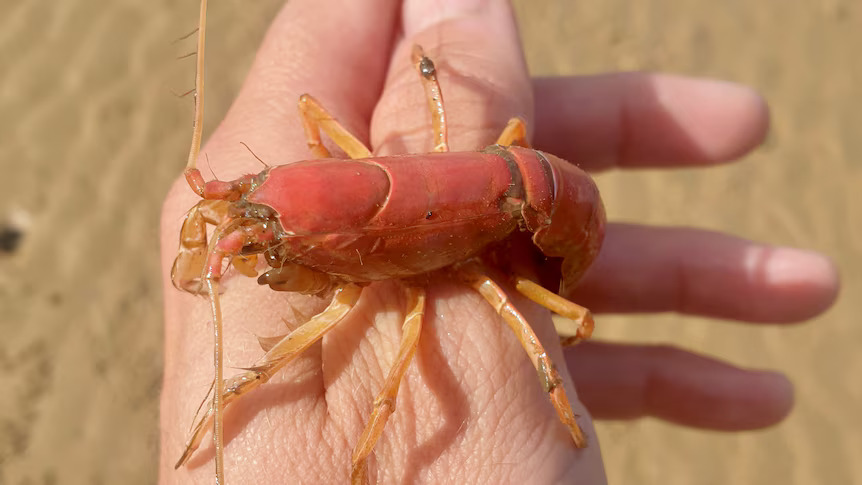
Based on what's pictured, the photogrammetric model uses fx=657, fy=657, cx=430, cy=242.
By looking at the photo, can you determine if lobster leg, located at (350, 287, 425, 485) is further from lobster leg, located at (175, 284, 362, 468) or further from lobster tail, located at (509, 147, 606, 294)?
lobster tail, located at (509, 147, 606, 294)

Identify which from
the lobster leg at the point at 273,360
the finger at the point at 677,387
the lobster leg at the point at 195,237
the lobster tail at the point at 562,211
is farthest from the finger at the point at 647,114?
the lobster leg at the point at 195,237

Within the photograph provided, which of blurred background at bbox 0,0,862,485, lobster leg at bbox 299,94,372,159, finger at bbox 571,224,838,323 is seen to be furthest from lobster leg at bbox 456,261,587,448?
blurred background at bbox 0,0,862,485

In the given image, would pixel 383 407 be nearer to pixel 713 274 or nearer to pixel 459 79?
pixel 459 79

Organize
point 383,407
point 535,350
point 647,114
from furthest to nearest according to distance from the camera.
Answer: point 647,114 < point 535,350 < point 383,407

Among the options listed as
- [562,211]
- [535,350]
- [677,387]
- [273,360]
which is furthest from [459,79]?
[677,387]

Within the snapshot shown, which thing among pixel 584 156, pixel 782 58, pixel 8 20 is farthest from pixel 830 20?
pixel 8 20

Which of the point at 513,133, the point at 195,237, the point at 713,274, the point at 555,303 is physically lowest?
the point at 713,274

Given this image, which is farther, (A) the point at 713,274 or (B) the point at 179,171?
(B) the point at 179,171

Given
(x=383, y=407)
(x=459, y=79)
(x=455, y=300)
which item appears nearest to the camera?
(x=383, y=407)

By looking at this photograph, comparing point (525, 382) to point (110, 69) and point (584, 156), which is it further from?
point (110, 69)
